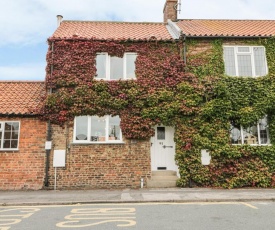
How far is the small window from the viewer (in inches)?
523

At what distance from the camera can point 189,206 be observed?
876 centimetres

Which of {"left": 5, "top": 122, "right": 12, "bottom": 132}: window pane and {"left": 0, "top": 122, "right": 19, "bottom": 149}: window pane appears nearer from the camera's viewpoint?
{"left": 0, "top": 122, "right": 19, "bottom": 149}: window pane

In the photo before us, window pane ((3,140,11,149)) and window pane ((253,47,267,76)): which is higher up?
window pane ((253,47,267,76))

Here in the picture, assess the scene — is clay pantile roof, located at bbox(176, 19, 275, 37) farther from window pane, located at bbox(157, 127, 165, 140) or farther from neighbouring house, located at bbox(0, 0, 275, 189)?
window pane, located at bbox(157, 127, 165, 140)

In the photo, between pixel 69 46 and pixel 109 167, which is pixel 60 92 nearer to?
pixel 69 46

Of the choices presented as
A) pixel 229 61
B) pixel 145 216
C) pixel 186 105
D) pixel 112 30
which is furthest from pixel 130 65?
pixel 145 216

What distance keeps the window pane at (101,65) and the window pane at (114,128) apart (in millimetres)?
2270

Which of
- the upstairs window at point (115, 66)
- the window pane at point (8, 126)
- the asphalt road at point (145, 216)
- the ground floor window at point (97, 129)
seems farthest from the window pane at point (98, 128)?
the asphalt road at point (145, 216)

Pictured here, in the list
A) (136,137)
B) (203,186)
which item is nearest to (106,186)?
(136,137)

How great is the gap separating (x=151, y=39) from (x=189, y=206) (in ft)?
29.0

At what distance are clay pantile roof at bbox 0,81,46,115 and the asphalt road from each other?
5.61 metres

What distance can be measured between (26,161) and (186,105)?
25.6ft

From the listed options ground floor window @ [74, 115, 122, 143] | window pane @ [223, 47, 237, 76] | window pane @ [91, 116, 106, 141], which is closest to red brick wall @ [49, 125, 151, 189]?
ground floor window @ [74, 115, 122, 143]

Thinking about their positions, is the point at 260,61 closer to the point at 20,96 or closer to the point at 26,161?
the point at 20,96
